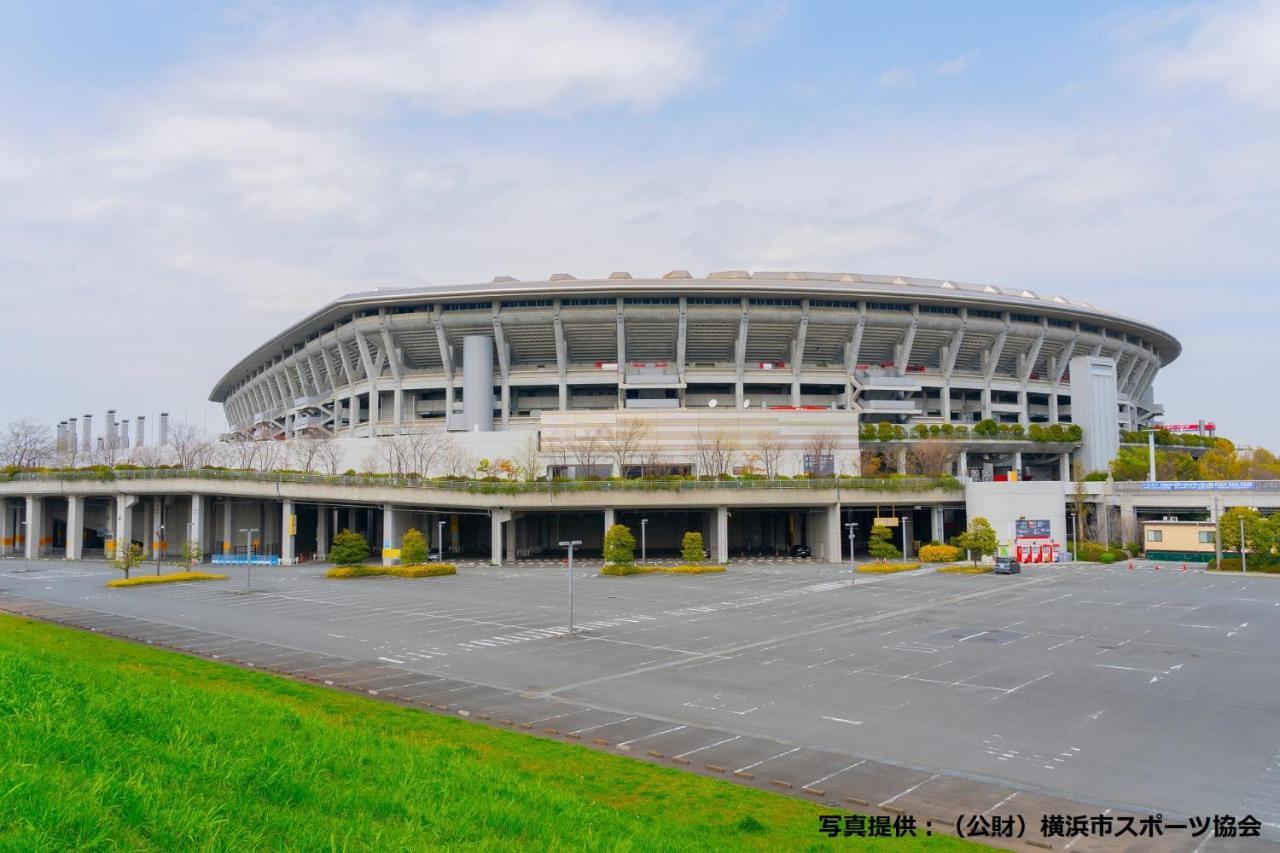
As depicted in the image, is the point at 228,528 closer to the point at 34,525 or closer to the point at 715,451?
the point at 34,525

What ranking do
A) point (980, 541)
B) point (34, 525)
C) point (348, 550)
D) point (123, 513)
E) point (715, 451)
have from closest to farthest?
point (348, 550), point (980, 541), point (123, 513), point (34, 525), point (715, 451)

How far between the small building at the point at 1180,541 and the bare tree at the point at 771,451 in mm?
28319

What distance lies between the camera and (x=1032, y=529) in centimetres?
6412

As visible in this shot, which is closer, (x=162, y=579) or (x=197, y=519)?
(x=162, y=579)

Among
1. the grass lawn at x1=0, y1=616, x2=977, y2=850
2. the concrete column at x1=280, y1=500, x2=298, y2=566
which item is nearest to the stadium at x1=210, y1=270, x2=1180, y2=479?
the concrete column at x1=280, y1=500, x2=298, y2=566

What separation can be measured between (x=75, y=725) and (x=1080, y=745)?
16207mm

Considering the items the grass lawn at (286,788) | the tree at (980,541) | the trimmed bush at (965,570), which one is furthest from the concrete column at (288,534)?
the grass lawn at (286,788)

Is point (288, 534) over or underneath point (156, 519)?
underneath

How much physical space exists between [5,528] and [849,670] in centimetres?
8160

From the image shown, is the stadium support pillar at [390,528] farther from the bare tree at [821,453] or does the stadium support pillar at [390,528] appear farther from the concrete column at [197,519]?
the bare tree at [821,453]

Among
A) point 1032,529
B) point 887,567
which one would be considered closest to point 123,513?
point 887,567

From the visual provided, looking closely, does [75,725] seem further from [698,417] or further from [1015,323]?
[1015,323]

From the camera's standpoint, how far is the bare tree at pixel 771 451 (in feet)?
236

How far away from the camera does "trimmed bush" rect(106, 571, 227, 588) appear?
45.9 meters
